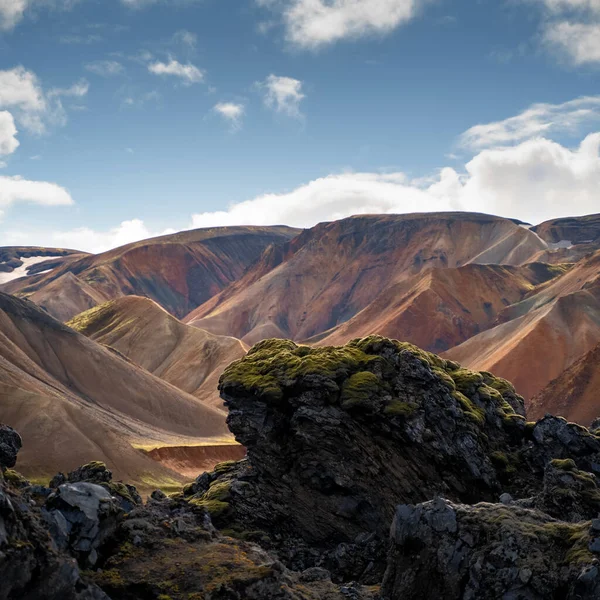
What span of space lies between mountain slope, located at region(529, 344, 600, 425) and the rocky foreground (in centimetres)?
6103

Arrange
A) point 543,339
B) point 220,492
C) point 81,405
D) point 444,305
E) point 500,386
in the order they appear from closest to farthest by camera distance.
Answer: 1. point 220,492
2. point 500,386
3. point 81,405
4. point 543,339
5. point 444,305

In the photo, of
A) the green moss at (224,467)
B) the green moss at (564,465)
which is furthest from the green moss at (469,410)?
the green moss at (224,467)

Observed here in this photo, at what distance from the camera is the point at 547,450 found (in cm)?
3180

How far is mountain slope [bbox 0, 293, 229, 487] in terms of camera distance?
74.9 m

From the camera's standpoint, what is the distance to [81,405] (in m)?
97.8

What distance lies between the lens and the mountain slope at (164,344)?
6191 inches

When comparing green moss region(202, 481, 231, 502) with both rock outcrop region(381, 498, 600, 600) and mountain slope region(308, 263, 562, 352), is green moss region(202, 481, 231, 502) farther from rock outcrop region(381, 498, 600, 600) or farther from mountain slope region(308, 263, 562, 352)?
mountain slope region(308, 263, 562, 352)

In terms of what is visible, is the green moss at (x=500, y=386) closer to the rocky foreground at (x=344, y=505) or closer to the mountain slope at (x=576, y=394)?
the rocky foreground at (x=344, y=505)

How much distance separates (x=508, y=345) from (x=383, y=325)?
47730mm

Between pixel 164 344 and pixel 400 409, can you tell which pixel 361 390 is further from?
pixel 164 344

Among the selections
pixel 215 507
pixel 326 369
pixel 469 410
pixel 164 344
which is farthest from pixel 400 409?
pixel 164 344

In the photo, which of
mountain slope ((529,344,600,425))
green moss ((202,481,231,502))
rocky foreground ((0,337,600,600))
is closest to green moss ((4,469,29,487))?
rocky foreground ((0,337,600,600))

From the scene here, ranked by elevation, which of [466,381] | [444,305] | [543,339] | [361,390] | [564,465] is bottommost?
[543,339]

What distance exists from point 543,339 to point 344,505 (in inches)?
4129
